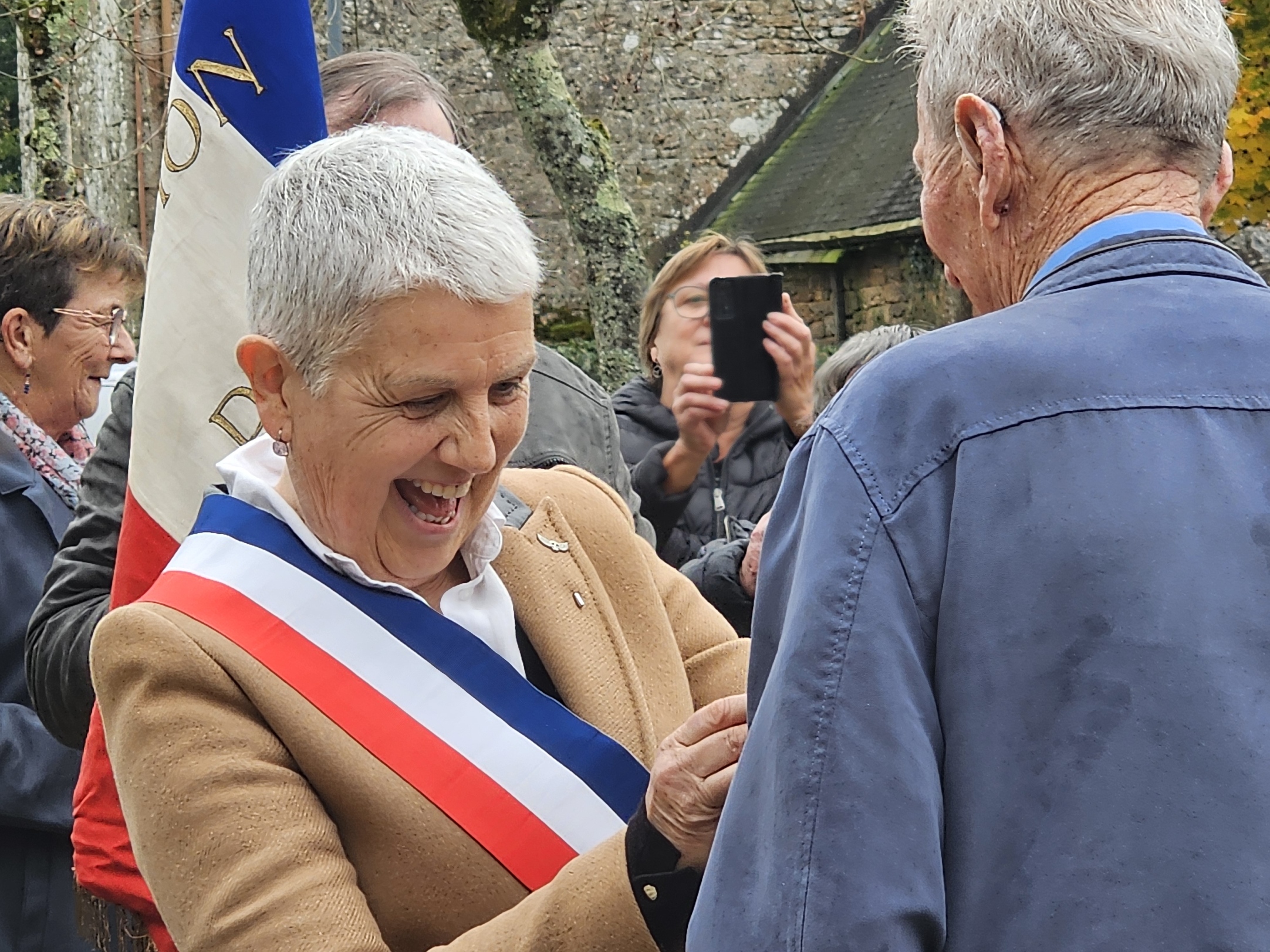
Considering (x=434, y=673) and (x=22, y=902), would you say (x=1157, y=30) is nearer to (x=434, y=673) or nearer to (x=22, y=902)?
(x=434, y=673)

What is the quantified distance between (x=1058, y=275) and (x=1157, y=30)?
264 mm

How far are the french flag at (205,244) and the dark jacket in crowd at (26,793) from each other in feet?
2.87

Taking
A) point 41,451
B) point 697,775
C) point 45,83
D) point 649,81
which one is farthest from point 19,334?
point 649,81

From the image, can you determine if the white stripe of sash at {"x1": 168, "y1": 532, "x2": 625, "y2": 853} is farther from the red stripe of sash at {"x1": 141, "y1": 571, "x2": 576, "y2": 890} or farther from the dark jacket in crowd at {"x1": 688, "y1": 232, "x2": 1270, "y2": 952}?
the dark jacket in crowd at {"x1": 688, "y1": 232, "x2": 1270, "y2": 952}

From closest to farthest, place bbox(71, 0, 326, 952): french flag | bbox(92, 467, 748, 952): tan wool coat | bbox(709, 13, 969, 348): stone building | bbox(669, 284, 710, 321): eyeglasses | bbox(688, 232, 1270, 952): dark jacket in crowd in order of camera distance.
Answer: bbox(688, 232, 1270, 952): dark jacket in crowd → bbox(92, 467, 748, 952): tan wool coat → bbox(71, 0, 326, 952): french flag → bbox(669, 284, 710, 321): eyeglasses → bbox(709, 13, 969, 348): stone building

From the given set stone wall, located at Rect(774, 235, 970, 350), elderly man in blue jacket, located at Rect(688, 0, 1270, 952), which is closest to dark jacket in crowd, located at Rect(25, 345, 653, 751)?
elderly man in blue jacket, located at Rect(688, 0, 1270, 952)

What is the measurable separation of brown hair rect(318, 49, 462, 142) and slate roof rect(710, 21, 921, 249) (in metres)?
11.4

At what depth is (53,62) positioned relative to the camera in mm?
7320

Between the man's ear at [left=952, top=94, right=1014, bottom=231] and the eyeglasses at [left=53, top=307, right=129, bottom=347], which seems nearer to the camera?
the man's ear at [left=952, top=94, right=1014, bottom=231]

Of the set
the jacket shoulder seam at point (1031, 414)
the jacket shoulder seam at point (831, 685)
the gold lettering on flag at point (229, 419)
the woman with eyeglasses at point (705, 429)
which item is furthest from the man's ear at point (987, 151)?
the woman with eyeglasses at point (705, 429)

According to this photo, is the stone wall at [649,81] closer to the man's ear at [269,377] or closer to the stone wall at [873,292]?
the stone wall at [873,292]

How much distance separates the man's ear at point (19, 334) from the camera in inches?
146

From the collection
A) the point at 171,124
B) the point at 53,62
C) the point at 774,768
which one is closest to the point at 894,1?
the point at 53,62

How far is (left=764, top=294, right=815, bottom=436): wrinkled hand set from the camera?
362 cm
